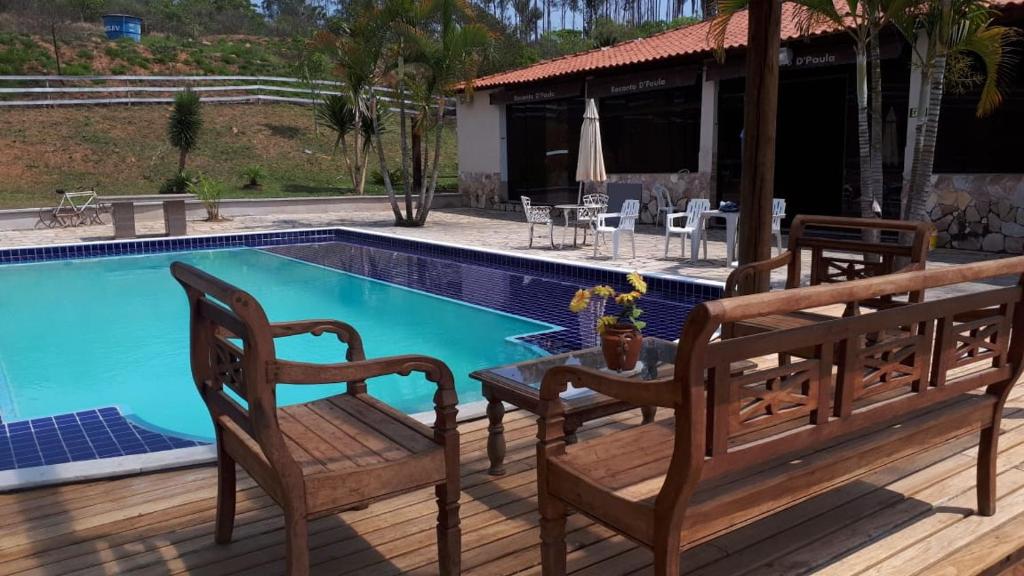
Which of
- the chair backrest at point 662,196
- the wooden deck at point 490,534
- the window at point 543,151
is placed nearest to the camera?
the wooden deck at point 490,534

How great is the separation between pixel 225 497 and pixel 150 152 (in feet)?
73.4

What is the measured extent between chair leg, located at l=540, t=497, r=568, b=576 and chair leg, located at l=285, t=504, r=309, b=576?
64 centimetres

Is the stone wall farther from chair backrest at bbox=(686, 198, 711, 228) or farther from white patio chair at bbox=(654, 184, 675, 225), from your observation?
chair backrest at bbox=(686, 198, 711, 228)

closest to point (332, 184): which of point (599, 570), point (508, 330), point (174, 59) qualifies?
point (174, 59)

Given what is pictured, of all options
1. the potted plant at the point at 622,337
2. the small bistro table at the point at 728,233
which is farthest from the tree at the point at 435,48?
the potted plant at the point at 622,337

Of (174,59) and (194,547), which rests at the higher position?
(174,59)

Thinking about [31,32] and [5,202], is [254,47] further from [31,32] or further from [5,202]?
[5,202]

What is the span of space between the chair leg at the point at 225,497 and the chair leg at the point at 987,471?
8.31ft

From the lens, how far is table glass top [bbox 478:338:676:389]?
3322 millimetres

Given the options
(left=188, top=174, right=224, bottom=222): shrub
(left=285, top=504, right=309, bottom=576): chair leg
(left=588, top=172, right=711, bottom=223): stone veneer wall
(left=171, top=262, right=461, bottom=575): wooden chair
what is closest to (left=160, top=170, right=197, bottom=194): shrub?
(left=188, top=174, right=224, bottom=222): shrub

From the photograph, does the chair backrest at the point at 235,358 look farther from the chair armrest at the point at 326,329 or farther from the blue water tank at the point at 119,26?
the blue water tank at the point at 119,26

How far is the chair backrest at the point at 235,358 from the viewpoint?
1.95 metres

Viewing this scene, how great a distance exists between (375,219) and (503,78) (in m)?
4.44

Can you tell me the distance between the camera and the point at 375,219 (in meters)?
16.8
